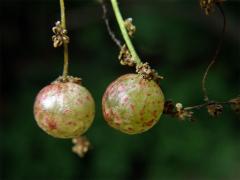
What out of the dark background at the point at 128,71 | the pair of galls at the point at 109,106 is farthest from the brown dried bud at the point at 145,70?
the dark background at the point at 128,71

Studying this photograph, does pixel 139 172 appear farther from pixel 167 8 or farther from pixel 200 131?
pixel 167 8

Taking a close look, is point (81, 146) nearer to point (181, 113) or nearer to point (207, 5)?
point (181, 113)

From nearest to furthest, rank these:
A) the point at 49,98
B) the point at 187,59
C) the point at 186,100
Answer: the point at 49,98 → the point at 186,100 → the point at 187,59

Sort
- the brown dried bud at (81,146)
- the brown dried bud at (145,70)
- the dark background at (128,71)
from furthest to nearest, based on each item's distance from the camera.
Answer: the dark background at (128,71)
the brown dried bud at (81,146)
the brown dried bud at (145,70)

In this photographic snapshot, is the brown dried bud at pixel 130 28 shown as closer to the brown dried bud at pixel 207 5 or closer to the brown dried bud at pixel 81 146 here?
the brown dried bud at pixel 207 5

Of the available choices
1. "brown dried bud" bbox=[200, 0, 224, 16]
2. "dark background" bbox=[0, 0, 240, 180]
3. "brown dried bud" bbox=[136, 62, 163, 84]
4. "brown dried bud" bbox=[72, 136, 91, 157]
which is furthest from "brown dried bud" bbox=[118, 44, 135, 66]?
"dark background" bbox=[0, 0, 240, 180]

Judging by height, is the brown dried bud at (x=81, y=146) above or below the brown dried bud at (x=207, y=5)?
below

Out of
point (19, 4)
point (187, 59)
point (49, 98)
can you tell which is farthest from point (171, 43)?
point (49, 98)

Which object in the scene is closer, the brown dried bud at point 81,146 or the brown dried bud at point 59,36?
the brown dried bud at point 59,36
